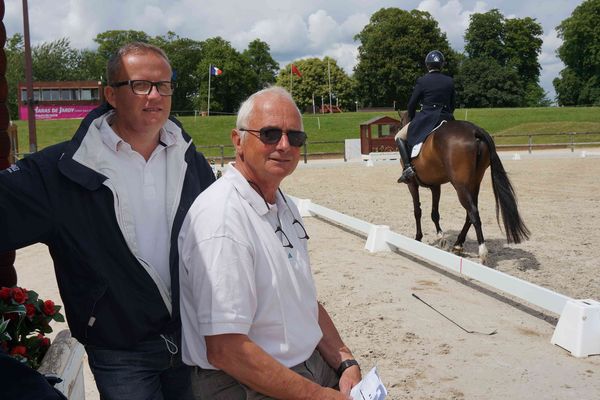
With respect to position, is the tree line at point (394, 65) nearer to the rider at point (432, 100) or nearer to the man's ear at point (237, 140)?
the rider at point (432, 100)

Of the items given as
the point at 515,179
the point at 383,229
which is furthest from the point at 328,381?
the point at 515,179

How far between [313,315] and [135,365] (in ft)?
2.16

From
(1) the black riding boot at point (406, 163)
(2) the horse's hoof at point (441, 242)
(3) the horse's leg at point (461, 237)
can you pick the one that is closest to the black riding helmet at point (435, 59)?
(1) the black riding boot at point (406, 163)

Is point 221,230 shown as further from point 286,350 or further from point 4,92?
point 4,92

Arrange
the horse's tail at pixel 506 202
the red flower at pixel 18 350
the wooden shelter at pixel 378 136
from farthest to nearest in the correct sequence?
the wooden shelter at pixel 378 136, the horse's tail at pixel 506 202, the red flower at pixel 18 350

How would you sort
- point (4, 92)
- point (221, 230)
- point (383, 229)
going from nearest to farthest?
point (221, 230) → point (4, 92) → point (383, 229)

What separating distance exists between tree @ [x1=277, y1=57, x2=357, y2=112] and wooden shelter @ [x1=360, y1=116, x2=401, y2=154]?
1754 inches

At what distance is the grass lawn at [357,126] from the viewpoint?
3694cm

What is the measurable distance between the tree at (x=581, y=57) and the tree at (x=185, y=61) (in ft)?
137

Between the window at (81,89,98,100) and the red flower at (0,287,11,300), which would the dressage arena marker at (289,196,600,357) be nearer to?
the red flower at (0,287,11,300)

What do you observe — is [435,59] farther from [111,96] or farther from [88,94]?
[88,94]

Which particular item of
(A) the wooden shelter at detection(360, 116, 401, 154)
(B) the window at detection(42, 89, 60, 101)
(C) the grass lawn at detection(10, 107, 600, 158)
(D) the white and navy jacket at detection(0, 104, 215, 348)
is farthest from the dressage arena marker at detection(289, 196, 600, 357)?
(B) the window at detection(42, 89, 60, 101)

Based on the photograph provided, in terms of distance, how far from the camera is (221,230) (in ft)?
6.04

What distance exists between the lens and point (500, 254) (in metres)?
7.47
